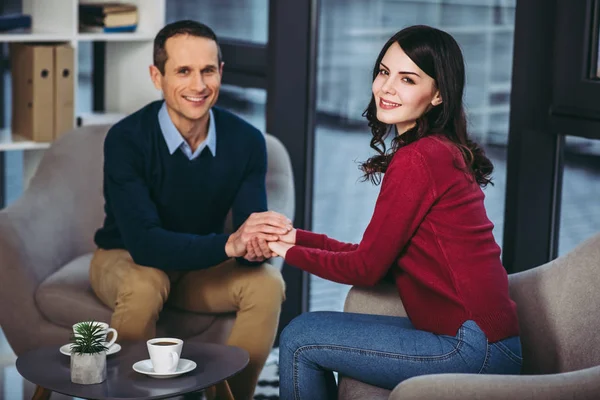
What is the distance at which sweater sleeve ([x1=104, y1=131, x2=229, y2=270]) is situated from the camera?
271 centimetres

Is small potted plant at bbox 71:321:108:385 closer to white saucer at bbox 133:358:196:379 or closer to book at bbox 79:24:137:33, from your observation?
white saucer at bbox 133:358:196:379

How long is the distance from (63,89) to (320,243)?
164 centimetres

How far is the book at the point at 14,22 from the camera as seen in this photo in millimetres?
3613

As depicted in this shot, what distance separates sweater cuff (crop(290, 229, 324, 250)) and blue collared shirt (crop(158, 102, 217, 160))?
556 mm

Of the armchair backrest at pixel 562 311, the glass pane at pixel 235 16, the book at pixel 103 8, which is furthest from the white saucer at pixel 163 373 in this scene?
the book at pixel 103 8

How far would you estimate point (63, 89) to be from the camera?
371 centimetres

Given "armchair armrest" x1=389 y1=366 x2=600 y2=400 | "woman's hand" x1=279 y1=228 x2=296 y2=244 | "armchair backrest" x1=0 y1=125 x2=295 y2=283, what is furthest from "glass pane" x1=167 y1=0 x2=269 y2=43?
"armchair armrest" x1=389 y1=366 x2=600 y2=400

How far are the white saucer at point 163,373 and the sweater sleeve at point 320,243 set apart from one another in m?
0.47

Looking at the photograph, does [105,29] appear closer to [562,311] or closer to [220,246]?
[220,246]

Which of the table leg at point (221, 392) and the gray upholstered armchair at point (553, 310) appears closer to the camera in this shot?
the gray upholstered armchair at point (553, 310)

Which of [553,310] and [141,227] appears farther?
[141,227]

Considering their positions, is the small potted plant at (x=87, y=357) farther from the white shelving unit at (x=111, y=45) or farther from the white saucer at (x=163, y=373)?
the white shelving unit at (x=111, y=45)

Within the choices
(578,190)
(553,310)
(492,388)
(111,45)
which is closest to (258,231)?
(553,310)

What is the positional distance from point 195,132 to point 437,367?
120cm
